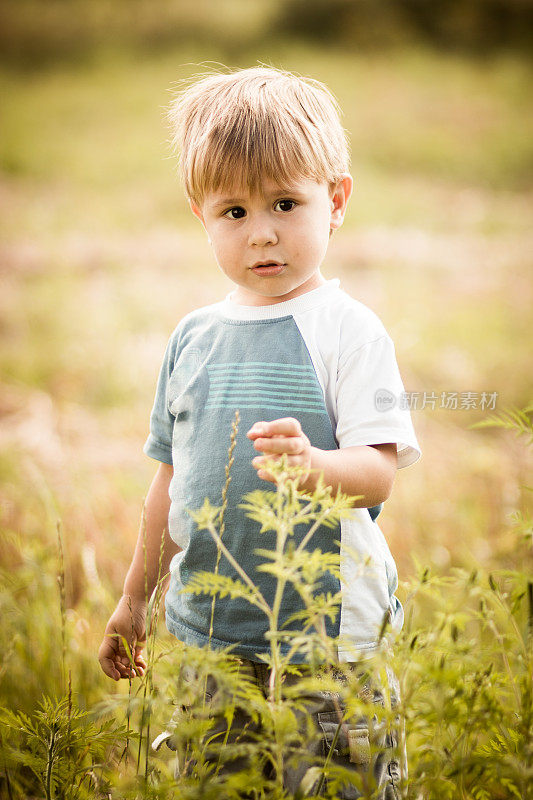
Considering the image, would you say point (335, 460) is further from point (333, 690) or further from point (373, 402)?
point (333, 690)

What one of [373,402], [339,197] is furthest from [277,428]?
[339,197]

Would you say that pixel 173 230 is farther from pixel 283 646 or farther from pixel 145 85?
pixel 283 646

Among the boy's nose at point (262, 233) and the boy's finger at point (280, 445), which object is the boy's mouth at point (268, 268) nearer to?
the boy's nose at point (262, 233)

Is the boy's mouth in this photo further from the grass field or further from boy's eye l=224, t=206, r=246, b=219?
the grass field

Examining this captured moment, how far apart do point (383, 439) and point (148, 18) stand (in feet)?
40.7

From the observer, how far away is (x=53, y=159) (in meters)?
9.92

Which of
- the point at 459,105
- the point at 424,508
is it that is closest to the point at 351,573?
the point at 424,508

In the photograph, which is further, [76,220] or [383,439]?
[76,220]

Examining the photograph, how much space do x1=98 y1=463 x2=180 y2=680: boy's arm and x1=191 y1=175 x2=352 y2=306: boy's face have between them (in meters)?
0.49

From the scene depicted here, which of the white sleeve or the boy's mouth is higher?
the boy's mouth

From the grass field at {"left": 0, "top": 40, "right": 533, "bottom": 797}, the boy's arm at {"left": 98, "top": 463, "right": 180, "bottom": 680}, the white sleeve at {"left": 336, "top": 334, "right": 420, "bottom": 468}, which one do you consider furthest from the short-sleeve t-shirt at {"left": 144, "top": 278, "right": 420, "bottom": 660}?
the grass field at {"left": 0, "top": 40, "right": 533, "bottom": 797}

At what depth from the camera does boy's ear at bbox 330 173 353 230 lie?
1.59m

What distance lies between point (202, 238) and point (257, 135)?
6790mm

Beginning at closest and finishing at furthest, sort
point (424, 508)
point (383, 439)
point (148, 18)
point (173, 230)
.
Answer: point (383, 439) < point (424, 508) < point (173, 230) < point (148, 18)
